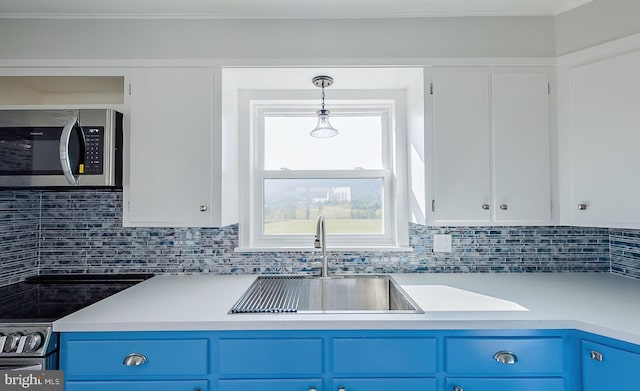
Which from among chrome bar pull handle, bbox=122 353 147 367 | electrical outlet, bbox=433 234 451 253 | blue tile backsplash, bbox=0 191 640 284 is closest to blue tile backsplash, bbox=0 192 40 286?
blue tile backsplash, bbox=0 191 640 284

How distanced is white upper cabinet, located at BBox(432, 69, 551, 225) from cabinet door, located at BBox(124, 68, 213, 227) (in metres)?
1.20

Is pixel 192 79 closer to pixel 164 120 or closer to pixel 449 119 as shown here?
pixel 164 120

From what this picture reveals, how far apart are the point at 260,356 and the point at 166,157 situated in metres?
1.06

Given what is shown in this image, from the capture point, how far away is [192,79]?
1.66 meters

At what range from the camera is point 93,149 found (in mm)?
1562

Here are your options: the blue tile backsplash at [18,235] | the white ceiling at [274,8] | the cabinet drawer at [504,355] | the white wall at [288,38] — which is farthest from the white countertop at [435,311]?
the white ceiling at [274,8]

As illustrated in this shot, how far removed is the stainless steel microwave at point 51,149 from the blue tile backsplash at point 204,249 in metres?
0.42

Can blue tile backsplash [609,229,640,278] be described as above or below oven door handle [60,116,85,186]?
below

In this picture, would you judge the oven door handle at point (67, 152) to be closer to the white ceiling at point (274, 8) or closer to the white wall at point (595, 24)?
the white ceiling at point (274, 8)

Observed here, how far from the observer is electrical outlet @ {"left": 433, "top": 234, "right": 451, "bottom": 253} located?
194 cm

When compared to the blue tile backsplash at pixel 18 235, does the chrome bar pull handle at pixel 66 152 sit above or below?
above

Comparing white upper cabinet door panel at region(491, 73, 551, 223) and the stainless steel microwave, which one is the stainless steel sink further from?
the stainless steel microwave

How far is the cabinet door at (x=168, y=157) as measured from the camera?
1.64 m

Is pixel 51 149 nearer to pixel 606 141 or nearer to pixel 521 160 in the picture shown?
pixel 521 160
